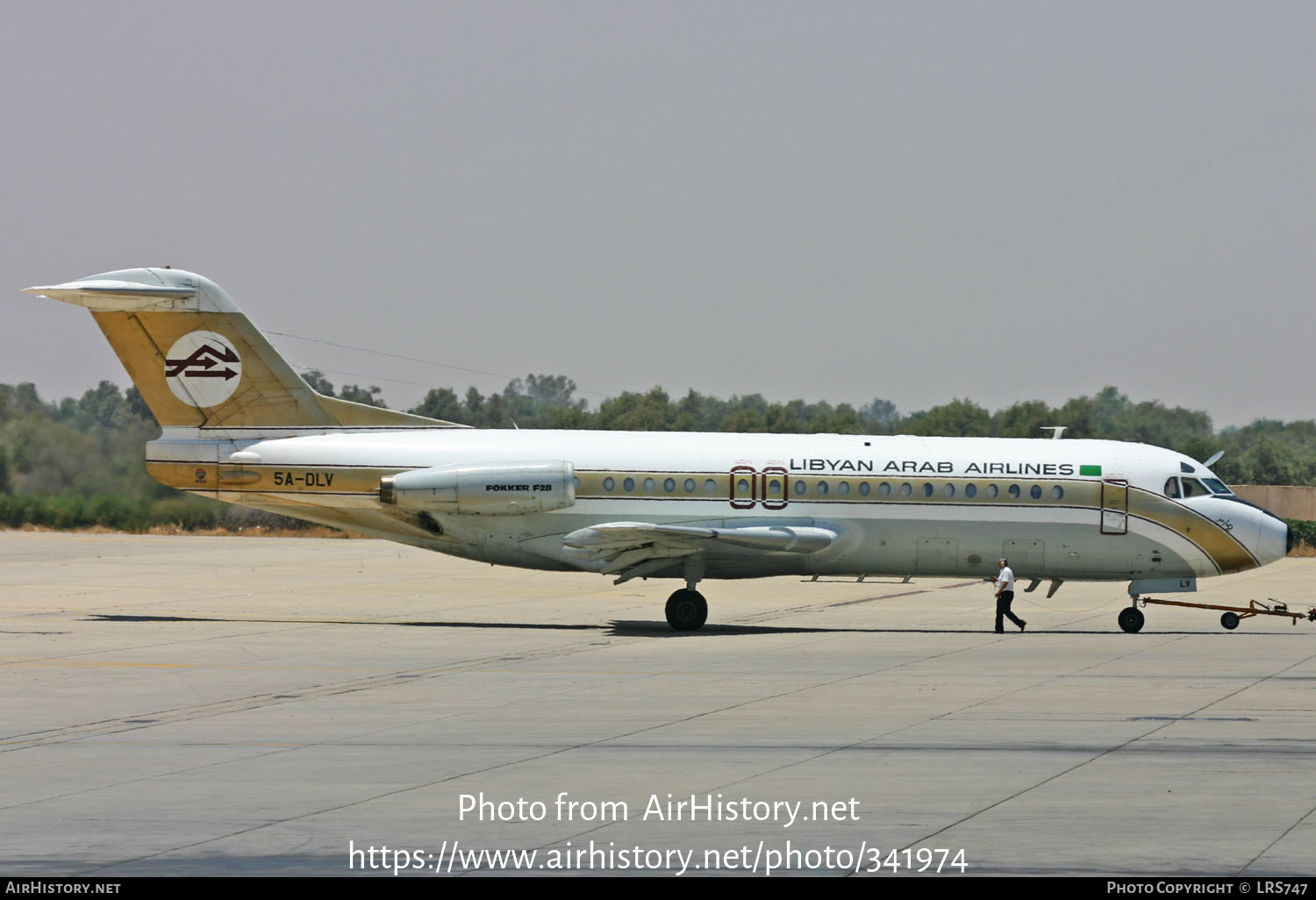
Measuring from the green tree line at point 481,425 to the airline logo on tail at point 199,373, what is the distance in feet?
19.5

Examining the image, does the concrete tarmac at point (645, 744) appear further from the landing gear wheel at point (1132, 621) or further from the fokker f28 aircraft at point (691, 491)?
the fokker f28 aircraft at point (691, 491)

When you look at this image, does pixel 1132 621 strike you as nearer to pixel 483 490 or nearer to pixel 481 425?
pixel 483 490

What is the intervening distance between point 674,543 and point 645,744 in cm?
1178

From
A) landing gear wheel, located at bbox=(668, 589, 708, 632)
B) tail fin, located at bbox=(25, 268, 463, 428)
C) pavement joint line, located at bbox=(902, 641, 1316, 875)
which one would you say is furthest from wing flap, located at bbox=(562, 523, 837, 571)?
pavement joint line, located at bbox=(902, 641, 1316, 875)

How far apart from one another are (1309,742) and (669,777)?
653cm

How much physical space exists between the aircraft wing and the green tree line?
16.8 ft

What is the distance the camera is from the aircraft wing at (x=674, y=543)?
83.7 ft

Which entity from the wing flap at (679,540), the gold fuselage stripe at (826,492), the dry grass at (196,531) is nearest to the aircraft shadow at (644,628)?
the wing flap at (679,540)

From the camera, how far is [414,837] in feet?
33.3

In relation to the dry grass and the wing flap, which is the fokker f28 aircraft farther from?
the dry grass

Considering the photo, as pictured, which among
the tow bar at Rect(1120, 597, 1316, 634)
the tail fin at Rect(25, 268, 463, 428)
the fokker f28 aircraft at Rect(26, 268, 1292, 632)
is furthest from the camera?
the tail fin at Rect(25, 268, 463, 428)

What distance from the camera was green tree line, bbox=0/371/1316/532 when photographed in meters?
47.3
